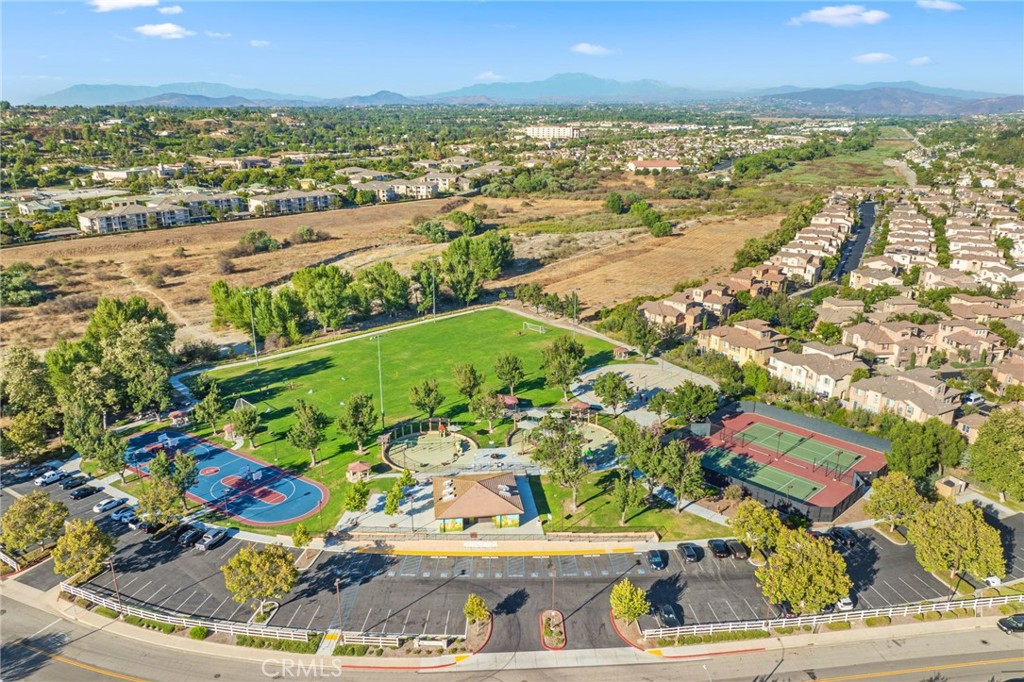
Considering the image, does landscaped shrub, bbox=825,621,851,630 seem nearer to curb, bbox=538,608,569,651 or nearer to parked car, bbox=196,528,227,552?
curb, bbox=538,608,569,651

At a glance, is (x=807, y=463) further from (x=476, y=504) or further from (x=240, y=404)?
(x=240, y=404)

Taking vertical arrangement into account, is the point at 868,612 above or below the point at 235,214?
below

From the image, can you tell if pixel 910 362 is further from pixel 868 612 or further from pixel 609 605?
pixel 609 605

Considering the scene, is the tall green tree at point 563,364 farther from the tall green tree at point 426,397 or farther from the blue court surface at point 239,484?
the blue court surface at point 239,484

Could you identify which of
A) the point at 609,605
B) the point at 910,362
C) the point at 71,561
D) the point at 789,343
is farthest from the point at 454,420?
the point at 910,362

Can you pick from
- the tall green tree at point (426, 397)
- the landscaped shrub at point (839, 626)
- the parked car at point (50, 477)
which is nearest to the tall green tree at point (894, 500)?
the landscaped shrub at point (839, 626)

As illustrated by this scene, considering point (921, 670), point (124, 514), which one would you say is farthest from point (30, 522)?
point (921, 670)

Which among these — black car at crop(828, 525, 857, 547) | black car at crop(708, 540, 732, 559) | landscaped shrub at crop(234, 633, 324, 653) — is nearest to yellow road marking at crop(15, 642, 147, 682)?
landscaped shrub at crop(234, 633, 324, 653)
